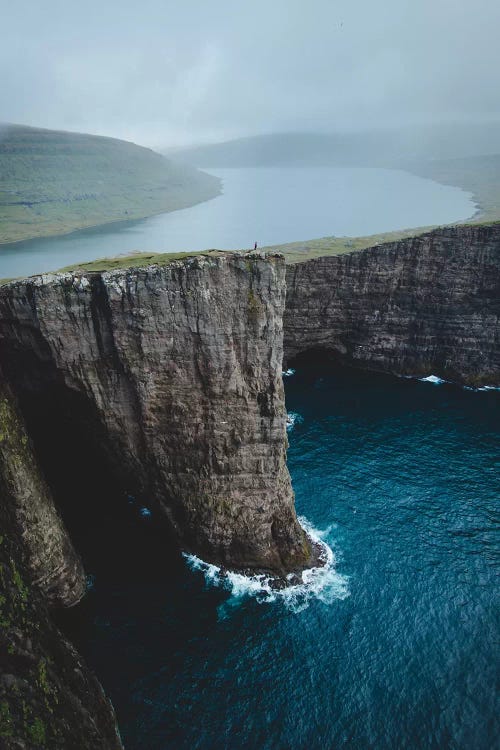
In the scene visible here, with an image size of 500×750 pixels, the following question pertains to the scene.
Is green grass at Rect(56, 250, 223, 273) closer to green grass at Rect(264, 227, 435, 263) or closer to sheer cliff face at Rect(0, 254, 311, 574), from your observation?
sheer cliff face at Rect(0, 254, 311, 574)

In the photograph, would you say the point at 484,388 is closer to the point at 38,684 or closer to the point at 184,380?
the point at 184,380

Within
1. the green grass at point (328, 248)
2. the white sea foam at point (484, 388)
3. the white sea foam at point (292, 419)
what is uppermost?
the green grass at point (328, 248)

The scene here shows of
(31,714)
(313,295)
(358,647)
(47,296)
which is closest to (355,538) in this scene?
(358,647)

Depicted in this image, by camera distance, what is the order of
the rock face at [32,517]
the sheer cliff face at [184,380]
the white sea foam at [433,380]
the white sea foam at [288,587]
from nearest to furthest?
1. the rock face at [32,517]
2. the sheer cliff face at [184,380]
3. the white sea foam at [288,587]
4. the white sea foam at [433,380]

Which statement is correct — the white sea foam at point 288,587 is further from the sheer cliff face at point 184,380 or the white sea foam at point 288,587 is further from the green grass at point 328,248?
the green grass at point 328,248

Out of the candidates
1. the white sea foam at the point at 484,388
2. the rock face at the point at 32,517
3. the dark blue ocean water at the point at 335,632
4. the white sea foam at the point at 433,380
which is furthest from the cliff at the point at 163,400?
the white sea foam at the point at 484,388

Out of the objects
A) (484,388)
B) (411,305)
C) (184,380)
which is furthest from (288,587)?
(411,305)

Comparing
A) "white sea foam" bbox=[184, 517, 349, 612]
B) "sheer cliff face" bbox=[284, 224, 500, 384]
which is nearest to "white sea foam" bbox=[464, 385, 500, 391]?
"sheer cliff face" bbox=[284, 224, 500, 384]
